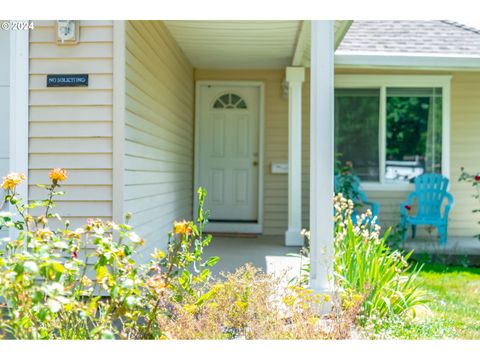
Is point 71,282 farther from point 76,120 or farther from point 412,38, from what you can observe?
point 412,38

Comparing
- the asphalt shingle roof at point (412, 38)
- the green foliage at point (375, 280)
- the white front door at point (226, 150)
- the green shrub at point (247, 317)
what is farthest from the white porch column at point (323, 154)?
the white front door at point (226, 150)

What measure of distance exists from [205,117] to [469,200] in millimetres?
3935

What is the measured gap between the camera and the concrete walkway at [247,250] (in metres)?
5.48

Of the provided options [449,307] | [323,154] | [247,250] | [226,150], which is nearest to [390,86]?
[226,150]

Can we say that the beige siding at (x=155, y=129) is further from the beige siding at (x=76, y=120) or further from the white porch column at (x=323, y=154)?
the white porch column at (x=323, y=154)

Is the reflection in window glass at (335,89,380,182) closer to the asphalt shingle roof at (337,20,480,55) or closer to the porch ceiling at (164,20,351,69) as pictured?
the asphalt shingle roof at (337,20,480,55)

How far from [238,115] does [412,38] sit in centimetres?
265

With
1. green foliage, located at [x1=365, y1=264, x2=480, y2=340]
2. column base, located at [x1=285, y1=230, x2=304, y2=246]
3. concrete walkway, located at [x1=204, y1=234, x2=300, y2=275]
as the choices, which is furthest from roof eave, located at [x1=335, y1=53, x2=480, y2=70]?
green foliage, located at [x1=365, y1=264, x2=480, y2=340]

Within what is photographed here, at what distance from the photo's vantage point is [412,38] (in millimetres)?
7047

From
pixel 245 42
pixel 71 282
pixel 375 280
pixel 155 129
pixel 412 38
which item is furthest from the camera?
pixel 412 38

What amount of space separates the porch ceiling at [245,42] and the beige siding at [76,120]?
5.30ft

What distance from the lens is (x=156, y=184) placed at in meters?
5.44

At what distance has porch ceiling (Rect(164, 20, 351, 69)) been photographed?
5570 millimetres
